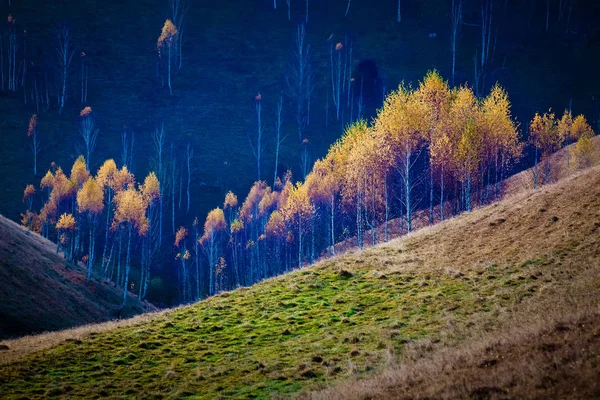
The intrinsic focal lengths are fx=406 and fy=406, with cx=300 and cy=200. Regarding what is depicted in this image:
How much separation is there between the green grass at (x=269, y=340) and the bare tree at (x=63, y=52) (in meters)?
103

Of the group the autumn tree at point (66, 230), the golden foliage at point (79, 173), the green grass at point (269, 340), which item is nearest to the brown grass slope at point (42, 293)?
the autumn tree at point (66, 230)

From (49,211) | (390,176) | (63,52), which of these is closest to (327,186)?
(390,176)

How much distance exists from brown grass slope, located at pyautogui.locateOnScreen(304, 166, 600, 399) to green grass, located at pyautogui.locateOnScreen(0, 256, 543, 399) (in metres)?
1.04

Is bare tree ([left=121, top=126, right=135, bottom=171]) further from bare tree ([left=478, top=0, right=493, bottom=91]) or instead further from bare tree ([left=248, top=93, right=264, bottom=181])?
bare tree ([left=478, top=0, right=493, bottom=91])

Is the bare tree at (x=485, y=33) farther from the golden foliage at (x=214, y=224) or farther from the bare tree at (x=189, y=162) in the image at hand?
the bare tree at (x=189, y=162)

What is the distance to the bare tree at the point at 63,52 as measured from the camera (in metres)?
107

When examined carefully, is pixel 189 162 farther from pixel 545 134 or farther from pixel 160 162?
pixel 545 134

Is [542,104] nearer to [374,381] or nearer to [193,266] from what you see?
[193,266]

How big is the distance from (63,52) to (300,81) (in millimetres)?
65531

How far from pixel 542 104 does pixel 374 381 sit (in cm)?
11346

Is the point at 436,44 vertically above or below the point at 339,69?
above

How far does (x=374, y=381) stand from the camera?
11656 millimetres

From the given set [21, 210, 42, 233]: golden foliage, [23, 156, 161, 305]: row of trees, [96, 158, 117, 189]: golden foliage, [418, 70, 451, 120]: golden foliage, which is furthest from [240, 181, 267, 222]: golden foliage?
[418, 70, 451, 120]: golden foliage

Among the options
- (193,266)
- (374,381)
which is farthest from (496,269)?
(193,266)
